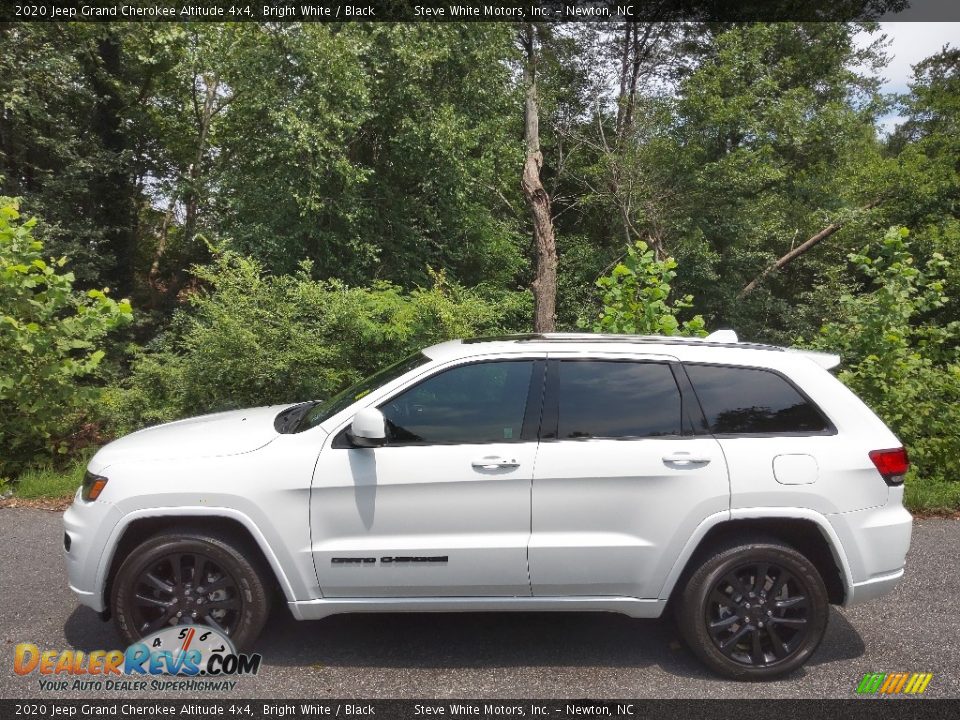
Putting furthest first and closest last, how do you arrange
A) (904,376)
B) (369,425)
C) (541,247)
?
(541,247), (904,376), (369,425)

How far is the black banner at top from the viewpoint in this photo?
44.3 feet

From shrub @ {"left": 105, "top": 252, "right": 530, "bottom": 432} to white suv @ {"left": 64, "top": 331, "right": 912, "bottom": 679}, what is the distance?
16.9 feet

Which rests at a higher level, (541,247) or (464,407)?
(541,247)

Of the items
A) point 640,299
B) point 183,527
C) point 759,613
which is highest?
point 640,299

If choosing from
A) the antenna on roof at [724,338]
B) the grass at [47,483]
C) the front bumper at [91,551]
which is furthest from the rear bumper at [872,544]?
the grass at [47,483]

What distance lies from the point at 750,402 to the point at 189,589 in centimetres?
305

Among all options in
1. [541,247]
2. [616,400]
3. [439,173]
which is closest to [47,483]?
[616,400]

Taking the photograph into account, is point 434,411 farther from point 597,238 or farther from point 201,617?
point 597,238

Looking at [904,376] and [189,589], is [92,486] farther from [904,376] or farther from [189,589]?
[904,376]

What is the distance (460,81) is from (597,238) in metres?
5.32

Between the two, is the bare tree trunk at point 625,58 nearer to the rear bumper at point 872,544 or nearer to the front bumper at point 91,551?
the rear bumper at point 872,544

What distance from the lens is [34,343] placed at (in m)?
7.05

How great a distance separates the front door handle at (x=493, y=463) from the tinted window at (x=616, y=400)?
305 mm

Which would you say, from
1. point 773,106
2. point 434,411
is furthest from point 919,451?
point 773,106
